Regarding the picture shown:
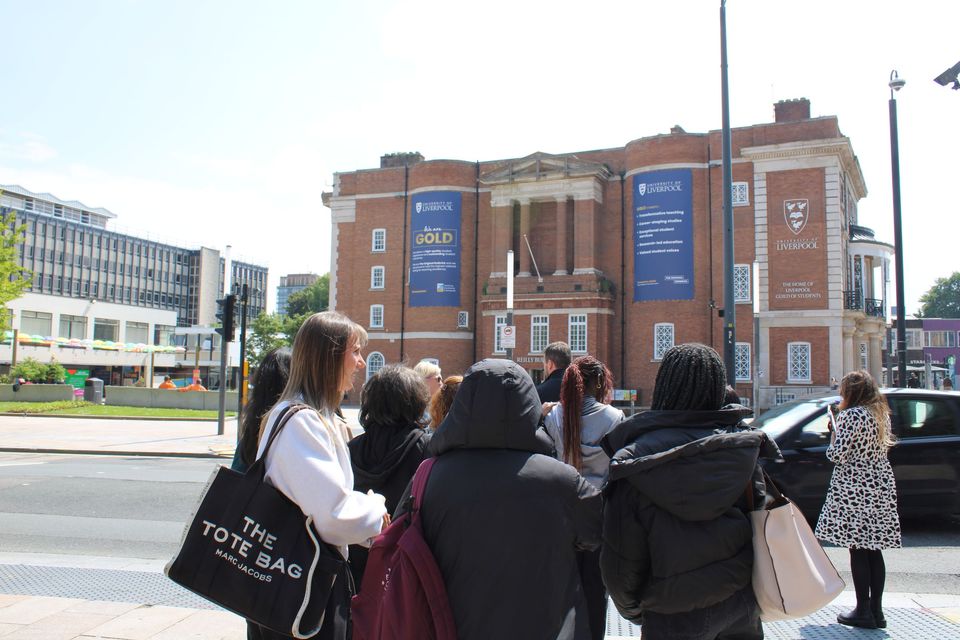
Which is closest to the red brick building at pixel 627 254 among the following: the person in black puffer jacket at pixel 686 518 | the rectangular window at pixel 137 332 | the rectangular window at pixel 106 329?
the person in black puffer jacket at pixel 686 518

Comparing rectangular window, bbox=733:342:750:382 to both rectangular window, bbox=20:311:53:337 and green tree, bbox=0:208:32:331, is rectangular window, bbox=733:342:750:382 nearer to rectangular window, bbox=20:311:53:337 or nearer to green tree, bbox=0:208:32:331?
green tree, bbox=0:208:32:331

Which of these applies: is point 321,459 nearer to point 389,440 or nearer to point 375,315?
point 389,440

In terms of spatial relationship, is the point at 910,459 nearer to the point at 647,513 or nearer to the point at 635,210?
the point at 647,513

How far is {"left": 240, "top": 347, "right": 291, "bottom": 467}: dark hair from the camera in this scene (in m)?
3.54

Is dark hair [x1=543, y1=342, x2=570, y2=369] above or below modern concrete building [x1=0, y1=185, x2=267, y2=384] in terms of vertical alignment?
below

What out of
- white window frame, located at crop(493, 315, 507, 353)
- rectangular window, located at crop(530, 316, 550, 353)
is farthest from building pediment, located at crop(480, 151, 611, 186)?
rectangular window, located at crop(530, 316, 550, 353)

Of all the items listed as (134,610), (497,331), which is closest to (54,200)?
(497,331)

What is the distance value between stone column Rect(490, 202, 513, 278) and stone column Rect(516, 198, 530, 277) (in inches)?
47.7

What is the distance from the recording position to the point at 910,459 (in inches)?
328

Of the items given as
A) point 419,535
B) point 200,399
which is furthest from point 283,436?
point 200,399

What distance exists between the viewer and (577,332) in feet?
126

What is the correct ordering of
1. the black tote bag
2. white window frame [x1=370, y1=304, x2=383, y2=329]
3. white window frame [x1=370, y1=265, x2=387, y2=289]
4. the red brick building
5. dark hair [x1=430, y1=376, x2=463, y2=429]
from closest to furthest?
the black tote bag < dark hair [x1=430, y1=376, x2=463, y2=429] < the red brick building < white window frame [x1=370, y1=304, x2=383, y2=329] < white window frame [x1=370, y1=265, x2=387, y2=289]

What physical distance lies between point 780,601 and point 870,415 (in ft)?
9.66

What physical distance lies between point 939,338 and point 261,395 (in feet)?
319
